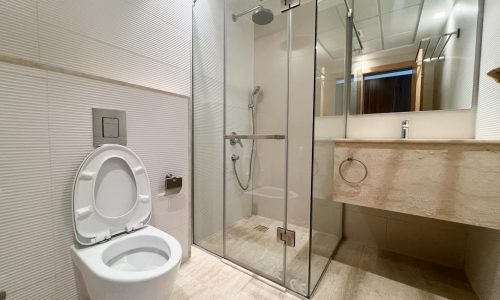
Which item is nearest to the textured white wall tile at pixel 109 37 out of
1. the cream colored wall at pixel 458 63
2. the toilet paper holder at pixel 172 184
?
the toilet paper holder at pixel 172 184

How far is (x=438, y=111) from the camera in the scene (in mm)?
1521

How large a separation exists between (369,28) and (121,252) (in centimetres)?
255

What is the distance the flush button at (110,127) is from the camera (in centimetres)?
113

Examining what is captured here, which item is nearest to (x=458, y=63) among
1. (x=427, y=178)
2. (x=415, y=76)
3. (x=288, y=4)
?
(x=415, y=76)

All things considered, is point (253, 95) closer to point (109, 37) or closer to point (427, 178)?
point (109, 37)

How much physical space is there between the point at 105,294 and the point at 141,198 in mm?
508

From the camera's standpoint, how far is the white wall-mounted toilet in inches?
32.6

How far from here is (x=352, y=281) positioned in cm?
140

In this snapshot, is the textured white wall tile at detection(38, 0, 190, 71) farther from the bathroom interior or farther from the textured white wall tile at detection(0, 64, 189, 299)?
the textured white wall tile at detection(0, 64, 189, 299)

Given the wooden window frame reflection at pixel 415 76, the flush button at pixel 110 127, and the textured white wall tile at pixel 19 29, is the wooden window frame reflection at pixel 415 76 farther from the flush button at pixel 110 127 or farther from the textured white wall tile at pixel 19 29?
the textured white wall tile at pixel 19 29

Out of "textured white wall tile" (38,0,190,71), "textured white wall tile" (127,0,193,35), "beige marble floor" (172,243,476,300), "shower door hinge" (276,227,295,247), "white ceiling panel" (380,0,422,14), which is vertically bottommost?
"beige marble floor" (172,243,476,300)

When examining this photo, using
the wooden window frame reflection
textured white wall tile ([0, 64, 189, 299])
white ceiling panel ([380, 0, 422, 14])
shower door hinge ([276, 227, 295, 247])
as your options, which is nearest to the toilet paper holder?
textured white wall tile ([0, 64, 189, 299])

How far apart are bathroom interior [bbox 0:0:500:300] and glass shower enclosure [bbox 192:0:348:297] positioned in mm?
17

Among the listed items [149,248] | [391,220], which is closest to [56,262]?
[149,248]
